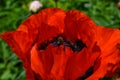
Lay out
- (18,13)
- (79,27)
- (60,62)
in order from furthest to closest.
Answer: (18,13)
(79,27)
(60,62)

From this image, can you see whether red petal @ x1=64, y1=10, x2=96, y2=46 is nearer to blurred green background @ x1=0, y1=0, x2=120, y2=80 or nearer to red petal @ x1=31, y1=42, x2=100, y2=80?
red petal @ x1=31, y1=42, x2=100, y2=80

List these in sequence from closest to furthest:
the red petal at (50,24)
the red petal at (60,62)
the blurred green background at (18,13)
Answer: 1. the red petal at (60,62)
2. the red petal at (50,24)
3. the blurred green background at (18,13)

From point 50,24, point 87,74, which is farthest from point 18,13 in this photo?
point 87,74

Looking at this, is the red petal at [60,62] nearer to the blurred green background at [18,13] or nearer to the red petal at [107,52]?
the red petal at [107,52]

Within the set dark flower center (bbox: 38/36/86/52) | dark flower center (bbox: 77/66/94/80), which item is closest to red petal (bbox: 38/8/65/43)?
dark flower center (bbox: 38/36/86/52)

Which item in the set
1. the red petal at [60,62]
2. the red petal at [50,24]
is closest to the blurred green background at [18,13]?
the red petal at [50,24]

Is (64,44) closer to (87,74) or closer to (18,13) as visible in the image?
(87,74)

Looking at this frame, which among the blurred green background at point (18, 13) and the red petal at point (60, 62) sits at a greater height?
the red petal at point (60, 62)
